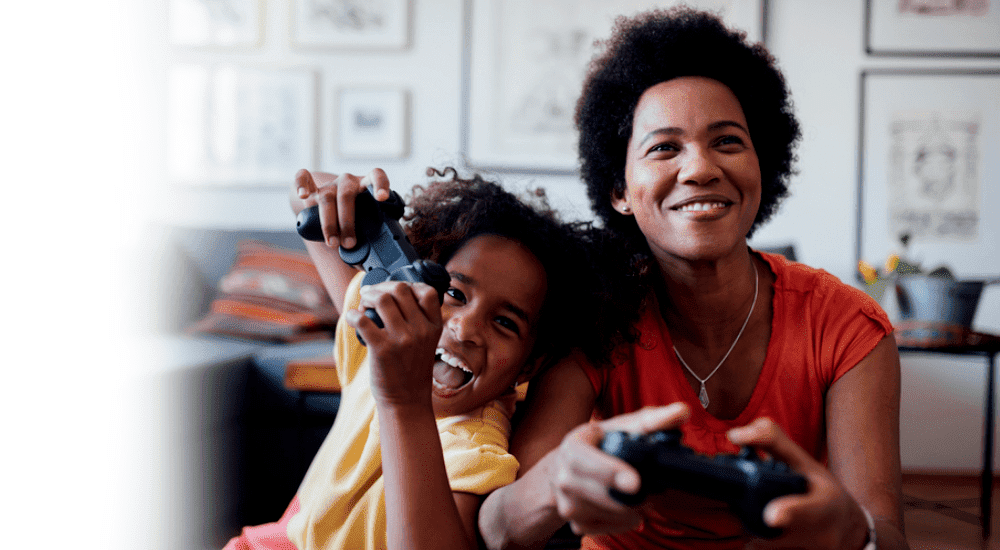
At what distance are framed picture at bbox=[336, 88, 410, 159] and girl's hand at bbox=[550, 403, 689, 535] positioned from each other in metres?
2.75

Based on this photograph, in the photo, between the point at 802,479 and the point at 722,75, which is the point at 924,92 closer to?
the point at 722,75

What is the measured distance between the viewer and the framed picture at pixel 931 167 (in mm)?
3000

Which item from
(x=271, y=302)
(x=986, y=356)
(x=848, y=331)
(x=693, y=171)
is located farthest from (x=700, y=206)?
(x=271, y=302)

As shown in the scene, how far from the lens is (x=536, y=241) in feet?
3.47

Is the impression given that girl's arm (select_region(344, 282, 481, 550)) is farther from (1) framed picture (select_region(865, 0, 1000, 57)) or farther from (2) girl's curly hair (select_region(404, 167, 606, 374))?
(1) framed picture (select_region(865, 0, 1000, 57))

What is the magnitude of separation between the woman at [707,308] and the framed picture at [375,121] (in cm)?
210

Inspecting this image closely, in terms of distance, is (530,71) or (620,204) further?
(530,71)

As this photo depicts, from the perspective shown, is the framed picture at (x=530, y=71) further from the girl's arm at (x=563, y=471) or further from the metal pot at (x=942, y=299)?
the girl's arm at (x=563, y=471)

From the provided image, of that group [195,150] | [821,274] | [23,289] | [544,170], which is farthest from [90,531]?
[544,170]

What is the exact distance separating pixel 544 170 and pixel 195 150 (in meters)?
1.63

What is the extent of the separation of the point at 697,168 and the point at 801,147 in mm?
2403

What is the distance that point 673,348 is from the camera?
1.03 metres

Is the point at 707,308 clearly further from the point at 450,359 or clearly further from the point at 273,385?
the point at 273,385

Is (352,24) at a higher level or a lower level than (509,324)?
higher
